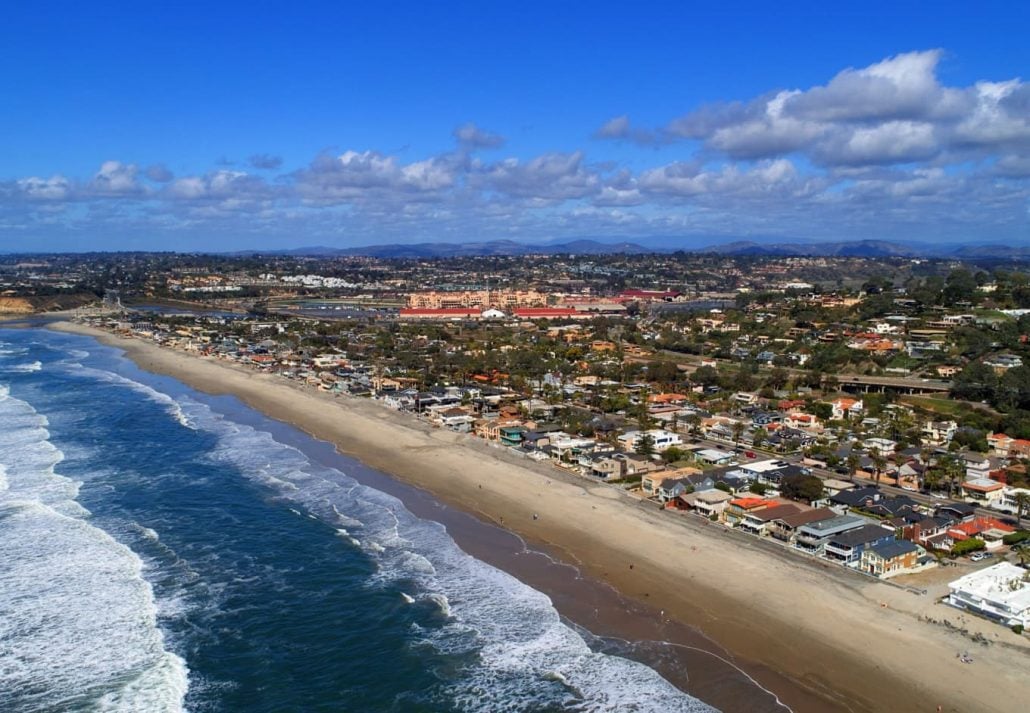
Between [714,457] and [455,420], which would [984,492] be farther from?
[455,420]

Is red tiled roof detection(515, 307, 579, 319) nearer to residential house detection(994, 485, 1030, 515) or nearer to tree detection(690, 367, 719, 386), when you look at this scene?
tree detection(690, 367, 719, 386)

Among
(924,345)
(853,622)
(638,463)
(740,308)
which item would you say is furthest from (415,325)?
(853,622)

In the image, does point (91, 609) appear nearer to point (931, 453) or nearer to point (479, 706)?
point (479, 706)

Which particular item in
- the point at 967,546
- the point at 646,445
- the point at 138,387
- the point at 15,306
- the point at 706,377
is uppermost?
the point at 706,377

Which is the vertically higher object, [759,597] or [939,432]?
[939,432]

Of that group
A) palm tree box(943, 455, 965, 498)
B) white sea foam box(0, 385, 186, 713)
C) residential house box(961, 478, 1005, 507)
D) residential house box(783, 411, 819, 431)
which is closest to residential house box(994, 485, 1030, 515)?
residential house box(961, 478, 1005, 507)

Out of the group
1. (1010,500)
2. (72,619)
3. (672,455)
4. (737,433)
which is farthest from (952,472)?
(72,619)
